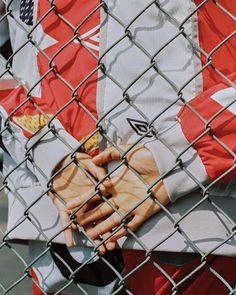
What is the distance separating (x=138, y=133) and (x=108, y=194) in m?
0.14

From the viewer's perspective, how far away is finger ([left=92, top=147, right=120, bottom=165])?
4.91 ft

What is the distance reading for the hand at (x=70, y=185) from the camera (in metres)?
1.53

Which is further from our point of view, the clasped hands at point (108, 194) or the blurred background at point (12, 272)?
the blurred background at point (12, 272)

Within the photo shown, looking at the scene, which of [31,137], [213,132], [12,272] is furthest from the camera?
[12,272]

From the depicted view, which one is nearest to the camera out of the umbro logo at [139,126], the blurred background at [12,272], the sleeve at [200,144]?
the sleeve at [200,144]

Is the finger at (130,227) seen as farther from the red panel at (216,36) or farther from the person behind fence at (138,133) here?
the red panel at (216,36)

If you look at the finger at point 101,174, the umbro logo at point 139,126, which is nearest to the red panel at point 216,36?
the umbro logo at point 139,126

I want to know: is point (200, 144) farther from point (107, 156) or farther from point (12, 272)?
point (12, 272)

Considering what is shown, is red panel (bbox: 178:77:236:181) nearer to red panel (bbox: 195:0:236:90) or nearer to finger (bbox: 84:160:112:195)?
red panel (bbox: 195:0:236:90)

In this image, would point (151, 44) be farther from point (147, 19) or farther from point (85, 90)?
point (85, 90)

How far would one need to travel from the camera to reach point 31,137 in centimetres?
159

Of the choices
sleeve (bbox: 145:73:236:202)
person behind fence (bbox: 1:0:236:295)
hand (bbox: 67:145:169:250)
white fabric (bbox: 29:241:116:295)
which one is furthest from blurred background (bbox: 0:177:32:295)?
sleeve (bbox: 145:73:236:202)

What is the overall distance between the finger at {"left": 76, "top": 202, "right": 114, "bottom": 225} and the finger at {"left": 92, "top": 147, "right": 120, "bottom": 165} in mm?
86

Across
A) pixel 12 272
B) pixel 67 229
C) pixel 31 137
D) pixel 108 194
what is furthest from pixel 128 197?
pixel 12 272
